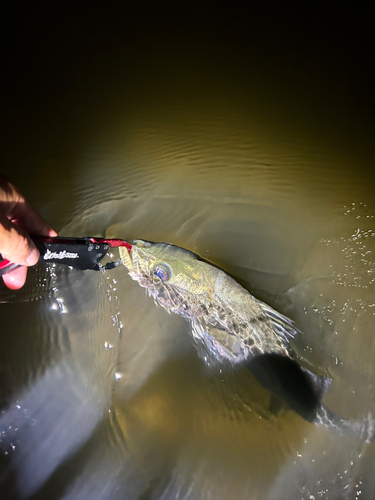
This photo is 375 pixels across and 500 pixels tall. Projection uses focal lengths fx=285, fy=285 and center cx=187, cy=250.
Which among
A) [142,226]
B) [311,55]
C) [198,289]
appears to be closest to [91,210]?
[142,226]

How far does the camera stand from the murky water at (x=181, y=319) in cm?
165

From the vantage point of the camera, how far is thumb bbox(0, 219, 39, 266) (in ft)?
3.51

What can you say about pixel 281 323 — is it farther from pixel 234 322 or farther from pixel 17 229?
pixel 17 229

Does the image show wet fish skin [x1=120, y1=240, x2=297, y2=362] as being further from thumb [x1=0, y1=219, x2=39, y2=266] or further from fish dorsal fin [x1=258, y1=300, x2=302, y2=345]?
thumb [x1=0, y1=219, x2=39, y2=266]

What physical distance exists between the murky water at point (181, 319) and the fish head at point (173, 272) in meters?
0.21

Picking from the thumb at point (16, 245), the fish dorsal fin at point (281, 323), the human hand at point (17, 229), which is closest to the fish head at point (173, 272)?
the fish dorsal fin at point (281, 323)

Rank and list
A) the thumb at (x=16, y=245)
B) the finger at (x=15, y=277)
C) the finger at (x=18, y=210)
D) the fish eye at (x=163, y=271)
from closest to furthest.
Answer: the thumb at (x=16, y=245) → the finger at (x=18, y=210) → the finger at (x=15, y=277) → the fish eye at (x=163, y=271)

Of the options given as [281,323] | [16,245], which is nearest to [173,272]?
[281,323]

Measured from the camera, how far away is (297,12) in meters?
3.82

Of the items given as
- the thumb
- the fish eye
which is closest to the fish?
the fish eye

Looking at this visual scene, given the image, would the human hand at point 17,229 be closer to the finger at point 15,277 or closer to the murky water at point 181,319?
the finger at point 15,277

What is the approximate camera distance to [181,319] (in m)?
1.97

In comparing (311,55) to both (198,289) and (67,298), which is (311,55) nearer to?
(198,289)

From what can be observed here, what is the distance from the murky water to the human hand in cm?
64
